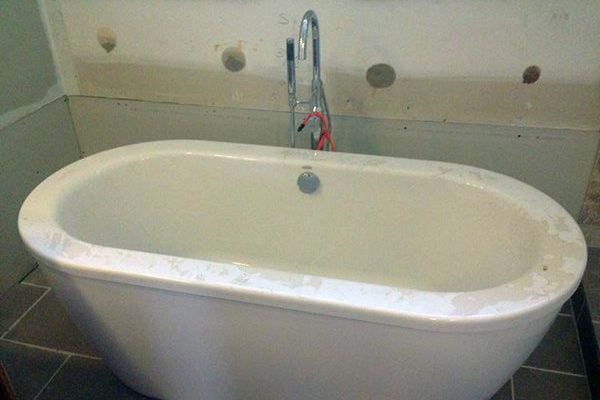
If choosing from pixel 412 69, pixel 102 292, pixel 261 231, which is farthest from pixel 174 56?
pixel 102 292

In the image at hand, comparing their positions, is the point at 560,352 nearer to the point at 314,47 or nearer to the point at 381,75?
the point at 381,75

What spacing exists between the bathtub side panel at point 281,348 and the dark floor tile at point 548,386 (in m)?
0.34

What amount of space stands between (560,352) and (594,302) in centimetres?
19

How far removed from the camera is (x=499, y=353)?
39.7 inches

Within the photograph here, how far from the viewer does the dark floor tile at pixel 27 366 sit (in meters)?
1.44

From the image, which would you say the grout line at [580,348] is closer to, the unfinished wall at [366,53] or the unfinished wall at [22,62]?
the unfinished wall at [366,53]

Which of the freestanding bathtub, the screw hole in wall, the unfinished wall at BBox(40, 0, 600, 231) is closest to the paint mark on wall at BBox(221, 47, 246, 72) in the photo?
the unfinished wall at BBox(40, 0, 600, 231)

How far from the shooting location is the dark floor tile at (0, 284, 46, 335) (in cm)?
167

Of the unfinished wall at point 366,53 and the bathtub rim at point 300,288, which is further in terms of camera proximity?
the unfinished wall at point 366,53

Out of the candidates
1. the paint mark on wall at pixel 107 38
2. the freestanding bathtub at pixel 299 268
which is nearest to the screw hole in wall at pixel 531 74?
the freestanding bathtub at pixel 299 268

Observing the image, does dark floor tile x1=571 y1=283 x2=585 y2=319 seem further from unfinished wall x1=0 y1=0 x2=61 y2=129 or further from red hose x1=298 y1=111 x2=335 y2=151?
unfinished wall x1=0 y1=0 x2=61 y2=129

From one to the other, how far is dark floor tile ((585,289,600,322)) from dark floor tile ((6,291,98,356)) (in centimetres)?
153

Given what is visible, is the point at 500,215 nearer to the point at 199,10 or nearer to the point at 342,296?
the point at 342,296

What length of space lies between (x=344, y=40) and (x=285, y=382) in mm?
1035
